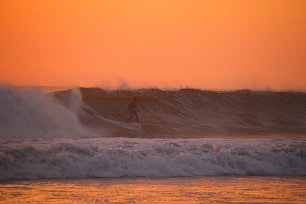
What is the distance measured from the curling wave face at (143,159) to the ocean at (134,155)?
0.07 feet

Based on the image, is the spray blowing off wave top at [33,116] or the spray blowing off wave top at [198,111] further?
the spray blowing off wave top at [198,111]

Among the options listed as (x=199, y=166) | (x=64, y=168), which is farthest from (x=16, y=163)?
(x=199, y=166)

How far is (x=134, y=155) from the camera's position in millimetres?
13977

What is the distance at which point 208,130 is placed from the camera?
22484 mm

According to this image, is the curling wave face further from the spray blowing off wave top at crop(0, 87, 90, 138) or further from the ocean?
the spray blowing off wave top at crop(0, 87, 90, 138)

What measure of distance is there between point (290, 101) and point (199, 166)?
1756cm

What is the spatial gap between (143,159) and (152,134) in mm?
6608

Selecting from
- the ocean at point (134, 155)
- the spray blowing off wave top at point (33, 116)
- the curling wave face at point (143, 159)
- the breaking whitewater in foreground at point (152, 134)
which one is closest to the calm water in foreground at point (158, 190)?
the ocean at point (134, 155)

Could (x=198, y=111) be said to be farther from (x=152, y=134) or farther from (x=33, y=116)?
(x=33, y=116)

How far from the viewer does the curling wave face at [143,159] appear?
42.9 ft

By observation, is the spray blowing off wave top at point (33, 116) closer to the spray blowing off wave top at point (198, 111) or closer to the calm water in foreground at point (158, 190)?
the spray blowing off wave top at point (198, 111)

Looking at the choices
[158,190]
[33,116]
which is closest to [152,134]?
[33,116]

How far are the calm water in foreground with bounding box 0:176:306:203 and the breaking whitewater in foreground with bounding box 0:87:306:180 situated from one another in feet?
2.76

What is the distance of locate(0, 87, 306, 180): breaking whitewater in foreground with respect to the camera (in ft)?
44.2
